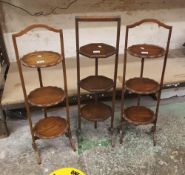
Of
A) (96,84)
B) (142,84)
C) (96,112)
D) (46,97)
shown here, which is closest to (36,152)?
→ (46,97)

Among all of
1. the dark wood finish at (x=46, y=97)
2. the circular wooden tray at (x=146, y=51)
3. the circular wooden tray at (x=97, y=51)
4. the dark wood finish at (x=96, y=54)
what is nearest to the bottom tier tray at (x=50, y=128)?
the dark wood finish at (x=46, y=97)

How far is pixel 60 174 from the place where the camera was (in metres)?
1.82

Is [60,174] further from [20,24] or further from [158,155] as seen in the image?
[20,24]

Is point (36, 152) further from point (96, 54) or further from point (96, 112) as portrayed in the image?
point (96, 54)

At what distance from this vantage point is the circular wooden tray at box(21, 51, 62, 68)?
1604 millimetres

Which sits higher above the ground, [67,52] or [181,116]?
[67,52]

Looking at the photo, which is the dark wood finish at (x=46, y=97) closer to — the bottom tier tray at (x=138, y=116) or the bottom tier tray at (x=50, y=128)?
the bottom tier tray at (x=50, y=128)

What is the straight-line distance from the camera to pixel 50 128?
6.46ft

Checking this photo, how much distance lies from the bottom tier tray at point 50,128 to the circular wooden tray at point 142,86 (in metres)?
0.59

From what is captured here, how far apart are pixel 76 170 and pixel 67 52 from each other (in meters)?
1.36

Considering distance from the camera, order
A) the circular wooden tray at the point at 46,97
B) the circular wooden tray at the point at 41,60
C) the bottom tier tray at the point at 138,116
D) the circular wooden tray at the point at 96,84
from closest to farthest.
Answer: the circular wooden tray at the point at 41,60, the circular wooden tray at the point at 46,97, the circular wooden tray at the point at 96,84, the bottom tier tray at the point at 138,116

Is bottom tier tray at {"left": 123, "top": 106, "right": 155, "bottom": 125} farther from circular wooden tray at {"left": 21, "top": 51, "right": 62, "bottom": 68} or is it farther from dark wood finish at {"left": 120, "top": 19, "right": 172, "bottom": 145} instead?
circular wooden tray at {"left": 21, "top": 51, "right": 62, "bottom": 68}

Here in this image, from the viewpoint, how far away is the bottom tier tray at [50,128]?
1.90 m

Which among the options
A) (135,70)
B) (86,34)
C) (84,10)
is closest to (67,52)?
(86,34)
